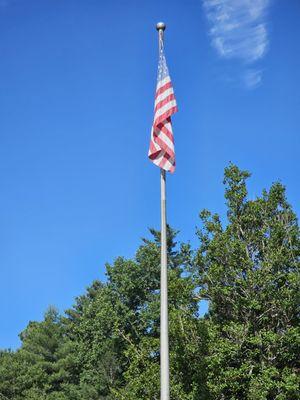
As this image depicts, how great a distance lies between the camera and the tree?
922 inches

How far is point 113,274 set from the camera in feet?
141

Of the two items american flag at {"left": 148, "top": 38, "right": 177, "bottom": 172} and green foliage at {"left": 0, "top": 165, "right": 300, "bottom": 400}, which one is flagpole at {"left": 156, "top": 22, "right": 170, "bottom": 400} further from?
green foliage at {"left": 0, "top": 165, "right": 300, "bottom": 400}

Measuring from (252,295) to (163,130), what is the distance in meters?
14.8

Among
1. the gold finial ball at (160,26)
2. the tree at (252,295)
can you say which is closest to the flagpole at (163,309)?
the gold finial ball at (160,26)

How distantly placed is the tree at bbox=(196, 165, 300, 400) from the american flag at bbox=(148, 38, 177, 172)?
13.9m

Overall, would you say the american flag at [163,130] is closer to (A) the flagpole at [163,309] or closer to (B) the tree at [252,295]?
(A) the flagpole at [163,309]

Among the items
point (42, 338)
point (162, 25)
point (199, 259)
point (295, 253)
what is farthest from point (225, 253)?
point (42, 338)

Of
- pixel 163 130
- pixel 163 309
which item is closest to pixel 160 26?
pixel 163 130

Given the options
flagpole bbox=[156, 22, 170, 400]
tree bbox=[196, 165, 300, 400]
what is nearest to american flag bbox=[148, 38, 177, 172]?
flagpole bbox=[156, 22, 170, 400]

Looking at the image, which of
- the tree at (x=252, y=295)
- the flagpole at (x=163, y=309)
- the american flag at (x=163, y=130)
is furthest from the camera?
the tree at (x=252, y=295)

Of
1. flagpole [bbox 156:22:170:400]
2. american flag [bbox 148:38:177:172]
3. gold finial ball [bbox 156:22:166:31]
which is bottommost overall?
flagpole [bbox 156:22:170:400]

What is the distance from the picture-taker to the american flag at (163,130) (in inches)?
465

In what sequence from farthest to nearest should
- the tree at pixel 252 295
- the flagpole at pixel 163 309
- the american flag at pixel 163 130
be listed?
1. the tree at pixel 252 295
2. the american flag at pixel 163 130
3. the flagpole at pixel 163 309

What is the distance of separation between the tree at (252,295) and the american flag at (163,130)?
1390 cm
